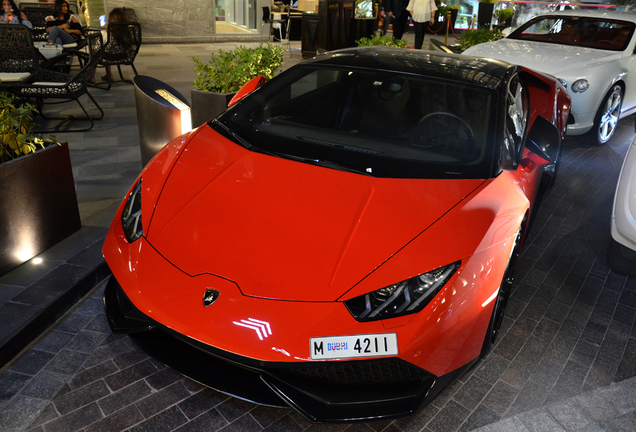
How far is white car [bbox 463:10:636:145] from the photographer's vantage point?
6176mm

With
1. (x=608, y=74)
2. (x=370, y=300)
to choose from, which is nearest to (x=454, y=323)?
(x=370, y=300)

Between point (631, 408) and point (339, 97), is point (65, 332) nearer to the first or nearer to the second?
point (339, 97)

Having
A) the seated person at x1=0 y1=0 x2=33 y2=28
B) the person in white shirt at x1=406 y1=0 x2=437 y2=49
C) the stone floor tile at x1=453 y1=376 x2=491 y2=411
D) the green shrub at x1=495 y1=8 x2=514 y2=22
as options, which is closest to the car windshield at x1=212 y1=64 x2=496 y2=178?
the stone floor tile at x1=453 y1=376 x2=491 y2=411

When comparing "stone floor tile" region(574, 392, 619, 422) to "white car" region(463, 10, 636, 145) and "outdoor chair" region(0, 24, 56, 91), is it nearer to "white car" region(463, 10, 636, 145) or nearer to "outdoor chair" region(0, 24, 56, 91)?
"white car" region(463, 10, 636, 145)

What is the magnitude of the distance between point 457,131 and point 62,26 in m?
8.63

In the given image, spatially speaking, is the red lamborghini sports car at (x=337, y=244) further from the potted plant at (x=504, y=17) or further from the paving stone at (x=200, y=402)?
the potted plant at (x=504, y=17)

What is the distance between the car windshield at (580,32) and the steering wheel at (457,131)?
5.19m

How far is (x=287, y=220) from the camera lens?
2.32 metres

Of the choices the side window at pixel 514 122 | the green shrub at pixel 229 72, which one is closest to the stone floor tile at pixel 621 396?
the side window at pixel 514 122

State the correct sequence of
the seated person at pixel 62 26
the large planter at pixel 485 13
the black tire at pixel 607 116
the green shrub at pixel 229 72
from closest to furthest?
the green shrub at pixel 229 72 → the black tire at pixel 607 116 → the seated person at pixel 62 26 → the large planter at pixel 485 13

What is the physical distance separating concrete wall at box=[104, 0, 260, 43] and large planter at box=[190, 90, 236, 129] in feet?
33.4

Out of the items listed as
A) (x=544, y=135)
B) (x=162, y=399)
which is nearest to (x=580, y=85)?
(x=544, y=135)

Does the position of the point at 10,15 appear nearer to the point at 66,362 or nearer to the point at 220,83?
the point at 220,83

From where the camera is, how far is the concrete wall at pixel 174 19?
45.8ft
